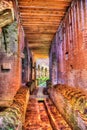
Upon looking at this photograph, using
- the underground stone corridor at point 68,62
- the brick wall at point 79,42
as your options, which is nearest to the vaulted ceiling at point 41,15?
the underground stone corridor at point 68,62

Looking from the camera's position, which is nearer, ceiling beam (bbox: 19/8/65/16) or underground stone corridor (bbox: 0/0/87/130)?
underground stone corridor (bbox: 0/0/87/130)

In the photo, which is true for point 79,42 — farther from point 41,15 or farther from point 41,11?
point 41,15

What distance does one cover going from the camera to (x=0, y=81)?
21.1ft

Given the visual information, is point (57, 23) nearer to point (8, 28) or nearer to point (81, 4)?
point (8, 28)

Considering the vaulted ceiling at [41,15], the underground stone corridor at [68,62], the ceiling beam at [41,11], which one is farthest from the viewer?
the ceiling beam at [41,11]

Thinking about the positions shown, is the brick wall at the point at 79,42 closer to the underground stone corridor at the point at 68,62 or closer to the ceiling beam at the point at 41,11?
the underground stone corridor at the point at 68,62

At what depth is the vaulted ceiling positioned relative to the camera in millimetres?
6246

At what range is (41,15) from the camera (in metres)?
7.35

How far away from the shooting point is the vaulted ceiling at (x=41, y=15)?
20.5 feet

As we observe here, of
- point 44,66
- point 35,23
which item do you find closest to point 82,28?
point 35,23

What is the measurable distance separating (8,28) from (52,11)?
1.75 meters

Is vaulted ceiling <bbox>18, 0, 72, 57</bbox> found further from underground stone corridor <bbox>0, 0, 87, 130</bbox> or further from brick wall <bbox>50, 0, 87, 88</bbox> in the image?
brick wall <bbox>50, 0, 87, 88</bbox>

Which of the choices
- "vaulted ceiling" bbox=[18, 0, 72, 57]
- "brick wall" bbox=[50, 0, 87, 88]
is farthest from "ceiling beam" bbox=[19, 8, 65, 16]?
"brick wall" bbox=[50, 0, 87, 88]

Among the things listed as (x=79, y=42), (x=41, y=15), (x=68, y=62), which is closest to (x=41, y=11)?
(x=41, y=15)
